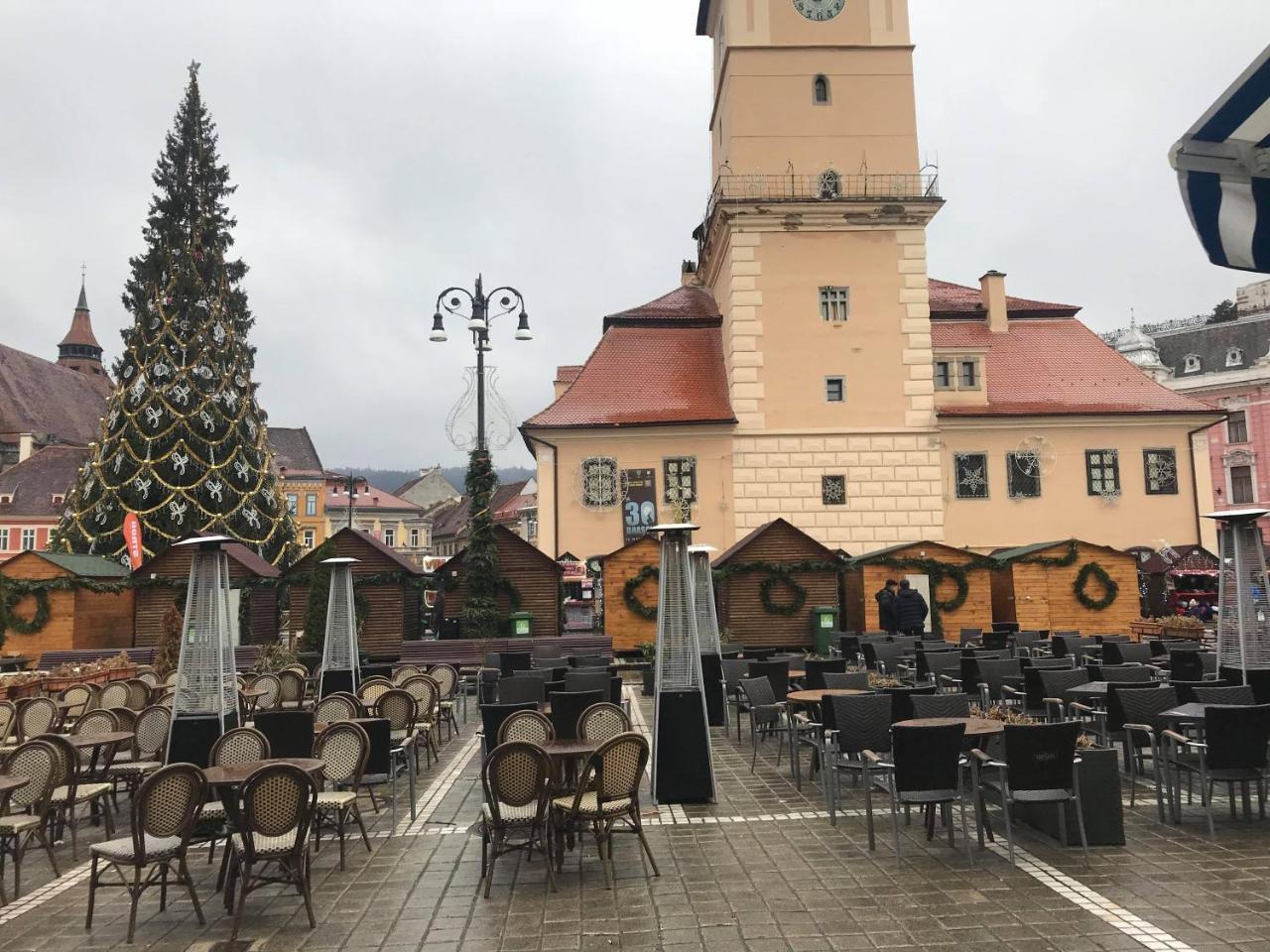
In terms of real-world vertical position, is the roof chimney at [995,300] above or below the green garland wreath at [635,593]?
above

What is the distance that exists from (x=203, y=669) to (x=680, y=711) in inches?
176

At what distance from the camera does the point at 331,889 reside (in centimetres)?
709

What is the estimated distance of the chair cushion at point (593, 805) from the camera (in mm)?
7211

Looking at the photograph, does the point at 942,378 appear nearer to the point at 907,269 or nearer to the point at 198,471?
the point at 907,269

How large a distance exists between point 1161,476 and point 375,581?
25665 millimetres

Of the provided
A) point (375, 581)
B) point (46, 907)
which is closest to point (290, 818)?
point (46, 907)

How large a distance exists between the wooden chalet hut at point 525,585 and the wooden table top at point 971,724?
1540cm

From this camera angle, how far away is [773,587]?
79.3 ft

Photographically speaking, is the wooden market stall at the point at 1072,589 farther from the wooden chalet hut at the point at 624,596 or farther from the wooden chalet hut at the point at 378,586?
the wooden chalet hut at the point at 378,586

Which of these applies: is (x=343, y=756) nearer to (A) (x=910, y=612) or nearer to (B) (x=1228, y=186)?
(B) (x=1228, y=186)

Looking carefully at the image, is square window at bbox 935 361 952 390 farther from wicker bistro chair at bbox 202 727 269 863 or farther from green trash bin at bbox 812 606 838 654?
wicker bistro chair at bbox 202 727 269 863

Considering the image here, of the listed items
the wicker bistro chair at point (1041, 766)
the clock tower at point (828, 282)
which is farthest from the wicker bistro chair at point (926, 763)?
the clock tower at point (828, 282)

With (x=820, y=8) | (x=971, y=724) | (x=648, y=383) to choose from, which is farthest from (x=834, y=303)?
(x=971, y=724)

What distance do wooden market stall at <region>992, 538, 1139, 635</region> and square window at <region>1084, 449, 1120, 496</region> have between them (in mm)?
8583
